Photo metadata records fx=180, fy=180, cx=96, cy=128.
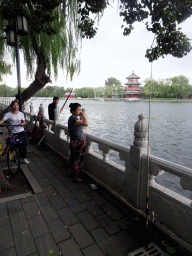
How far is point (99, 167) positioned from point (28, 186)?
168cm

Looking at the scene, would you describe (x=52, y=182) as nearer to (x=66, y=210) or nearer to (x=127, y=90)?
(x=66, y=210)

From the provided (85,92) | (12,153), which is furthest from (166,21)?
(85,92)

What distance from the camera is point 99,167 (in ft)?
13.4

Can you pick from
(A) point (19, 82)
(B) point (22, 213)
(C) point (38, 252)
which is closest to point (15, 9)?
(A) point (19, 82)

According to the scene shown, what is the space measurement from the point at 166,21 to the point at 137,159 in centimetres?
236

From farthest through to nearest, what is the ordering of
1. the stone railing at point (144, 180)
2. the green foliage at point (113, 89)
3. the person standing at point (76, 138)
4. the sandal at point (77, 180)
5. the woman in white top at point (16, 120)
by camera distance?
the green foliage at point (113, 89) < the woman in white top at point (16, 120) < the sandal at point (77, 180) < the person standing at point (76, 138) < the stone railing at point (144, 180)

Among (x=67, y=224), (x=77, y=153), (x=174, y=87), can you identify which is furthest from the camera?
(x=174, y=87)

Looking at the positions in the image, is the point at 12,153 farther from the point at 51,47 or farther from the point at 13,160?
the point at 51,47

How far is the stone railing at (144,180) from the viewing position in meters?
2.34

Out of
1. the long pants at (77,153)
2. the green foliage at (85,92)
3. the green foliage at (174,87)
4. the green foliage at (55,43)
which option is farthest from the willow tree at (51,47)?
the green foliage at (85,92)

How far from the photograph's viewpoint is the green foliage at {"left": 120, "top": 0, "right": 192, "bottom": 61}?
2910mm

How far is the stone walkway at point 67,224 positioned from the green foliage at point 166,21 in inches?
108

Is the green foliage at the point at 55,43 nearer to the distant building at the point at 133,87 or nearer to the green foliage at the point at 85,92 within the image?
the distant building at the point at 133,87

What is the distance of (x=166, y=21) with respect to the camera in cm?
301
